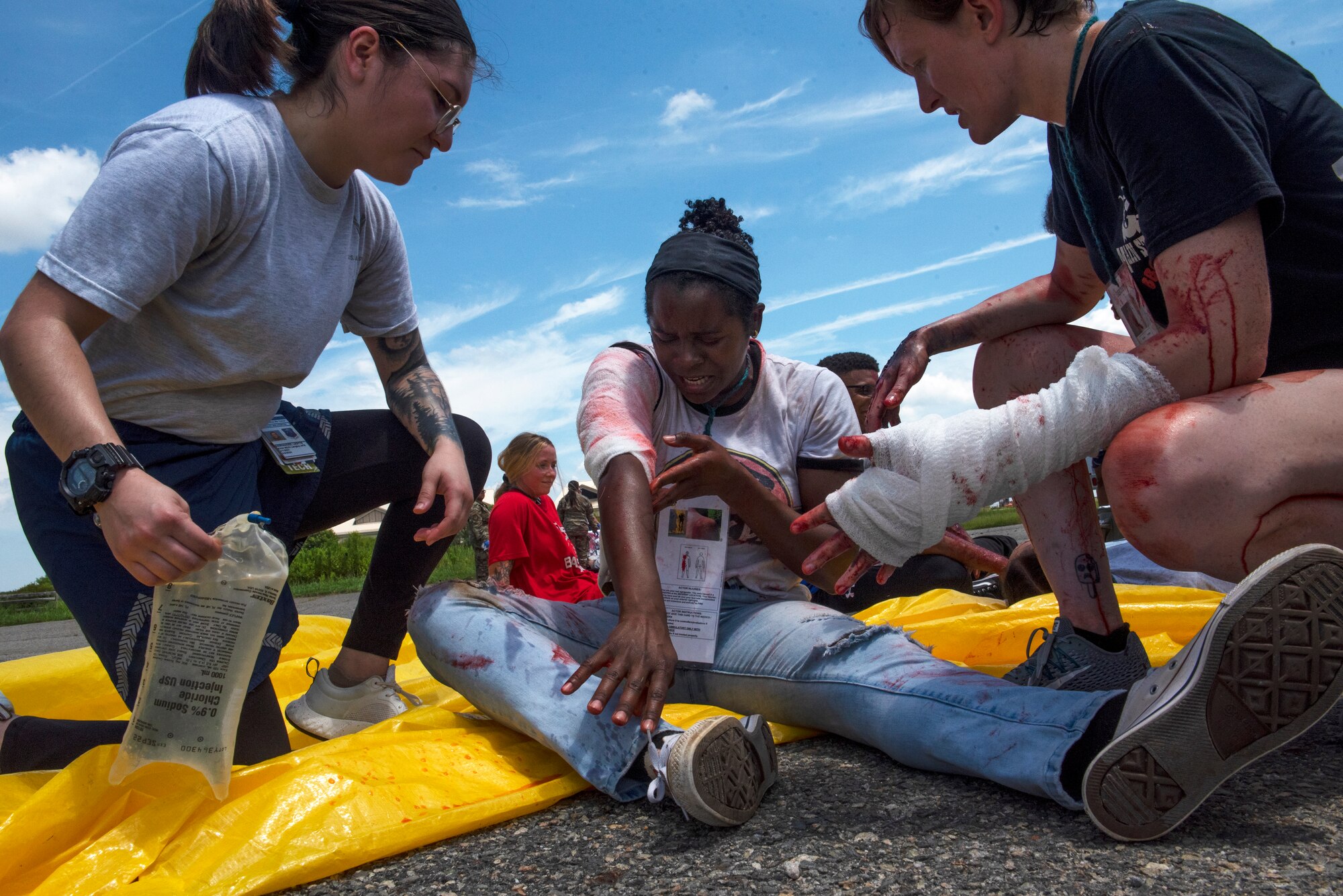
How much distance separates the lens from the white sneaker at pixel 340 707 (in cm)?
224

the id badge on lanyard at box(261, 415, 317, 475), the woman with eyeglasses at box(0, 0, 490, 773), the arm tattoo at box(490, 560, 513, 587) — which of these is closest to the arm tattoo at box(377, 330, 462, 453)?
the woman with eyeglasses at box(0, 0, 490, 773)

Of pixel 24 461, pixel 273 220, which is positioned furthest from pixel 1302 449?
pixel 24 461

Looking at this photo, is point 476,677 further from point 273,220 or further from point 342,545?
point 342,545

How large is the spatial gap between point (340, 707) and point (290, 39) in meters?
1.55

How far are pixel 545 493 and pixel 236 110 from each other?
4466 millimetres

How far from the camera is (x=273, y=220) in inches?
74.4

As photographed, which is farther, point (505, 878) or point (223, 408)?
point (223, 408)

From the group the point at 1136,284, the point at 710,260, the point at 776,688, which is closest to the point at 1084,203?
the point at 1136,284

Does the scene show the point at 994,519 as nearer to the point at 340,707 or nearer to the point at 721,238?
the point at 721,238

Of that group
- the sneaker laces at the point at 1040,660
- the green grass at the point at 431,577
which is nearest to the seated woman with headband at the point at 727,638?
the sneaker laces at the point at 1040,660

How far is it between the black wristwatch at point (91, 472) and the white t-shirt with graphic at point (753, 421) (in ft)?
3.21

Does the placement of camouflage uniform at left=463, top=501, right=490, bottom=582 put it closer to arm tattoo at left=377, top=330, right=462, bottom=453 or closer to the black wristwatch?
arm tattoo at left=377, top=330, right=462, bottom=453

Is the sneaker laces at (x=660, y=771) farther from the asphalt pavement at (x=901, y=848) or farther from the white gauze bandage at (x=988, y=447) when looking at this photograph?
the white gauze bandage at (x=988, y=447)

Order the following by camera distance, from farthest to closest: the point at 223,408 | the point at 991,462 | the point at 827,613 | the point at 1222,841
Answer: the point at 827,613 < the point at 223,408 < the point at 991,462 < the point at 1222,841
